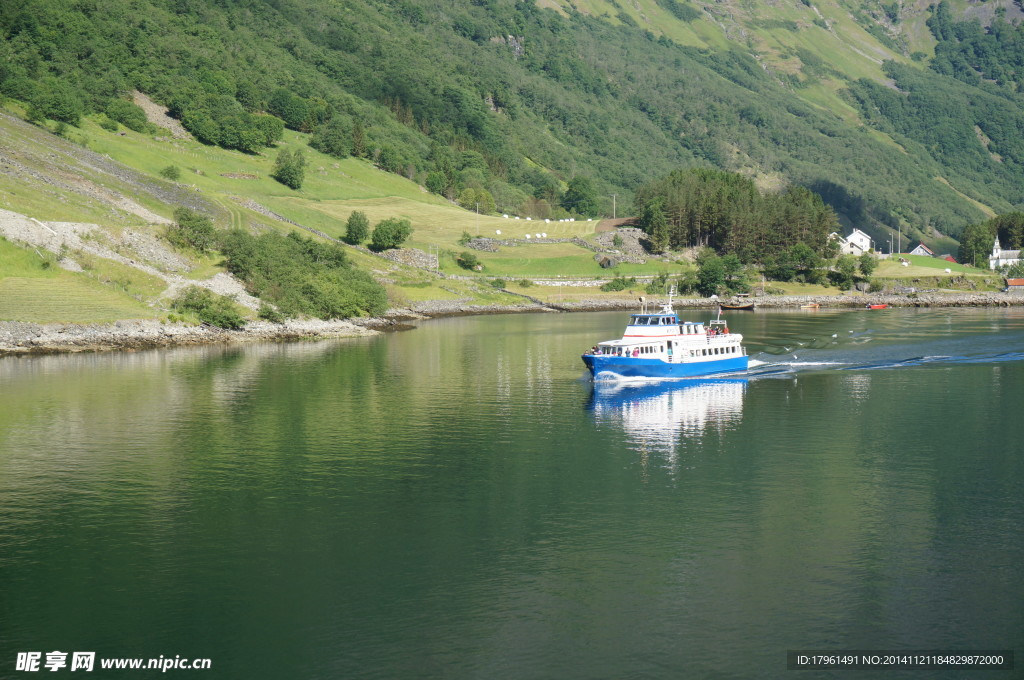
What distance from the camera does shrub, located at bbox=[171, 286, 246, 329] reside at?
134375 millimetres

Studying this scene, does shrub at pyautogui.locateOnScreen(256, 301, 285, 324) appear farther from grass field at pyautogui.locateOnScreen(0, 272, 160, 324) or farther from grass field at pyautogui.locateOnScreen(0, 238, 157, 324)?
grass field at pyautogui.locateOnScreen(0, 272, 160, 324)

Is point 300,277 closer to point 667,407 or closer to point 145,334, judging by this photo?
point 145,334

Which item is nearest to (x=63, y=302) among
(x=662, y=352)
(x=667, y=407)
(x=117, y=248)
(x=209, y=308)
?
(x=117, y=248)

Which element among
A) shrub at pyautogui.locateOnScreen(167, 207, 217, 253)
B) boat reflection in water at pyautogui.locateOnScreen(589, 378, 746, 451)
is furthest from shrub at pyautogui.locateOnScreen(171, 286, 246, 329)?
boat reflection in water at pyautogui.locateOnScreen(589, 378, 746, 451)

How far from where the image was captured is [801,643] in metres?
33.6

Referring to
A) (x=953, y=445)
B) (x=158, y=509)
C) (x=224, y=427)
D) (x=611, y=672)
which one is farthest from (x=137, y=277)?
(x=611, y=672)

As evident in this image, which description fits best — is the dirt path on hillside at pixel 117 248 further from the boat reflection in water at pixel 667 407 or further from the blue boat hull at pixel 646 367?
the boat reflection in water at pixel 667 407

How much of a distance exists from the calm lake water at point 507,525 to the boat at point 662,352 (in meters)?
4.09

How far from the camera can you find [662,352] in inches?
3748

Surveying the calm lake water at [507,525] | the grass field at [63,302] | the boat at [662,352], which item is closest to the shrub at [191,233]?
the grass field at [63,302]

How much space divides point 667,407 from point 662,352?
15057mm

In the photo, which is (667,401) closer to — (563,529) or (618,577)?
(563,529)

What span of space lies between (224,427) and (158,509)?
72.9ft

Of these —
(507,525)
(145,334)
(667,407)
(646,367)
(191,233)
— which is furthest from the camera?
(191,233)
